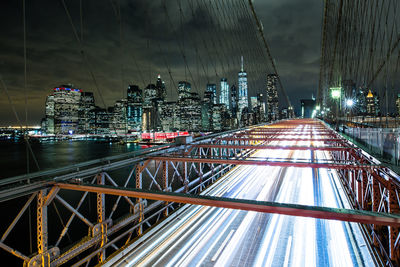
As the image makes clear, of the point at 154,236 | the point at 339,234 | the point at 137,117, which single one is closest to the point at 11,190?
the point at 154,236

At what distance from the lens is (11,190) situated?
449cm

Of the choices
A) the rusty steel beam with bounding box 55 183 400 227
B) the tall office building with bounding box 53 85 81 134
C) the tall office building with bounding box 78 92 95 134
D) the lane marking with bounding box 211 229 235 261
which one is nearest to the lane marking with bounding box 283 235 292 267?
the lane marking with bounding box 211 229 235 261

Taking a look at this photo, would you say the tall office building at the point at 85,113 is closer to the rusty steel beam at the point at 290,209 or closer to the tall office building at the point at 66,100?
the tall office building at the point at 66,100

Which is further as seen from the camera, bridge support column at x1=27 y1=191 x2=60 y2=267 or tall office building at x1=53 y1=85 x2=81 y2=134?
tall office building at x1=53 y1=85 x2=81 y2=134

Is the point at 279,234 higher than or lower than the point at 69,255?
lower

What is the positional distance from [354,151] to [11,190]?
11637mm

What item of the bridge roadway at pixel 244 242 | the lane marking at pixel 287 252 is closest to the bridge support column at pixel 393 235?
the bridge roadway at pixel 244 242

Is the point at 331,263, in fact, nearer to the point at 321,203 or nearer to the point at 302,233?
the point at 302,233

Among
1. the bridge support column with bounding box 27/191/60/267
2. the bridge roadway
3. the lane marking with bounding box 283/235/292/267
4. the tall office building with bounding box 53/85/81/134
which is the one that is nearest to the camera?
the bridge support column with bounding box 27/191/60/267

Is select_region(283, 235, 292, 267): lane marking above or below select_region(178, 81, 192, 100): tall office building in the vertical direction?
below

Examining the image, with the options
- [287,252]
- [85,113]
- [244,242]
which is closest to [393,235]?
[287,252]

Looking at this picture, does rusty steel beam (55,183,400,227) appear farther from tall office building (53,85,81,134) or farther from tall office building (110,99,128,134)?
tall office building (53,85,81,134)

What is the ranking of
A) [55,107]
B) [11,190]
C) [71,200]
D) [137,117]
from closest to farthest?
[11,190] < [55,107] < [137,117] < [71,200]

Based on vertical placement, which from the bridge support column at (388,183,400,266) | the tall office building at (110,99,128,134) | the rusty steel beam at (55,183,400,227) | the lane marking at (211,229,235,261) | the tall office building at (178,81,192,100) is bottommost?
the lane marking at (211,229,235,261)
